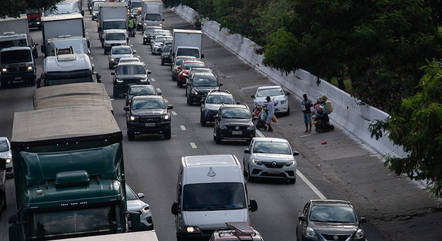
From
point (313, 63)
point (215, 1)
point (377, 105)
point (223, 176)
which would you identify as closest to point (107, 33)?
point (215, 1)

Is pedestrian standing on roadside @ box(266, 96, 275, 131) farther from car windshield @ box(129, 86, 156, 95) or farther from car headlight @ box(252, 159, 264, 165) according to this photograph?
car headlight @ box(252, 159, 264, 165)

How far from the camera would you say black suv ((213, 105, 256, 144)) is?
39.7 metres

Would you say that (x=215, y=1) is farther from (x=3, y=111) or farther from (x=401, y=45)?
(x=401, y=45)

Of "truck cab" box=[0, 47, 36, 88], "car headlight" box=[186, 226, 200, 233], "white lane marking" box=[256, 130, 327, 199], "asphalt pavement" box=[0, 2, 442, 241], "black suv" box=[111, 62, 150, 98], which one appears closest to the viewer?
"car headlight" box=[186, 226, 200, 233]

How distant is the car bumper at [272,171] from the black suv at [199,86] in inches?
811

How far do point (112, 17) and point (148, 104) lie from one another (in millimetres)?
44866

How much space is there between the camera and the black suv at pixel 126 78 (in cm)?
5494

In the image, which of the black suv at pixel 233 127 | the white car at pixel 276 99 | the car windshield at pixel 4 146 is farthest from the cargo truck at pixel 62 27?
the car windshield at pixel 4 146

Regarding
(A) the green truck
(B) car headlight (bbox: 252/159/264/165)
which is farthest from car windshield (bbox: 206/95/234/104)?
(A) the green truck

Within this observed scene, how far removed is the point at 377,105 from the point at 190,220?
21127 mm

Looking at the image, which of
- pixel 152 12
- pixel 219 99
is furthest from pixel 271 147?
pixel 152 12

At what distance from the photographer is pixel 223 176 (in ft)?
77.7

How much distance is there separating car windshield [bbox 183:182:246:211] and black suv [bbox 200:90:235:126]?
69.8 ft

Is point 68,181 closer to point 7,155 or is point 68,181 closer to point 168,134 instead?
point 7,155
